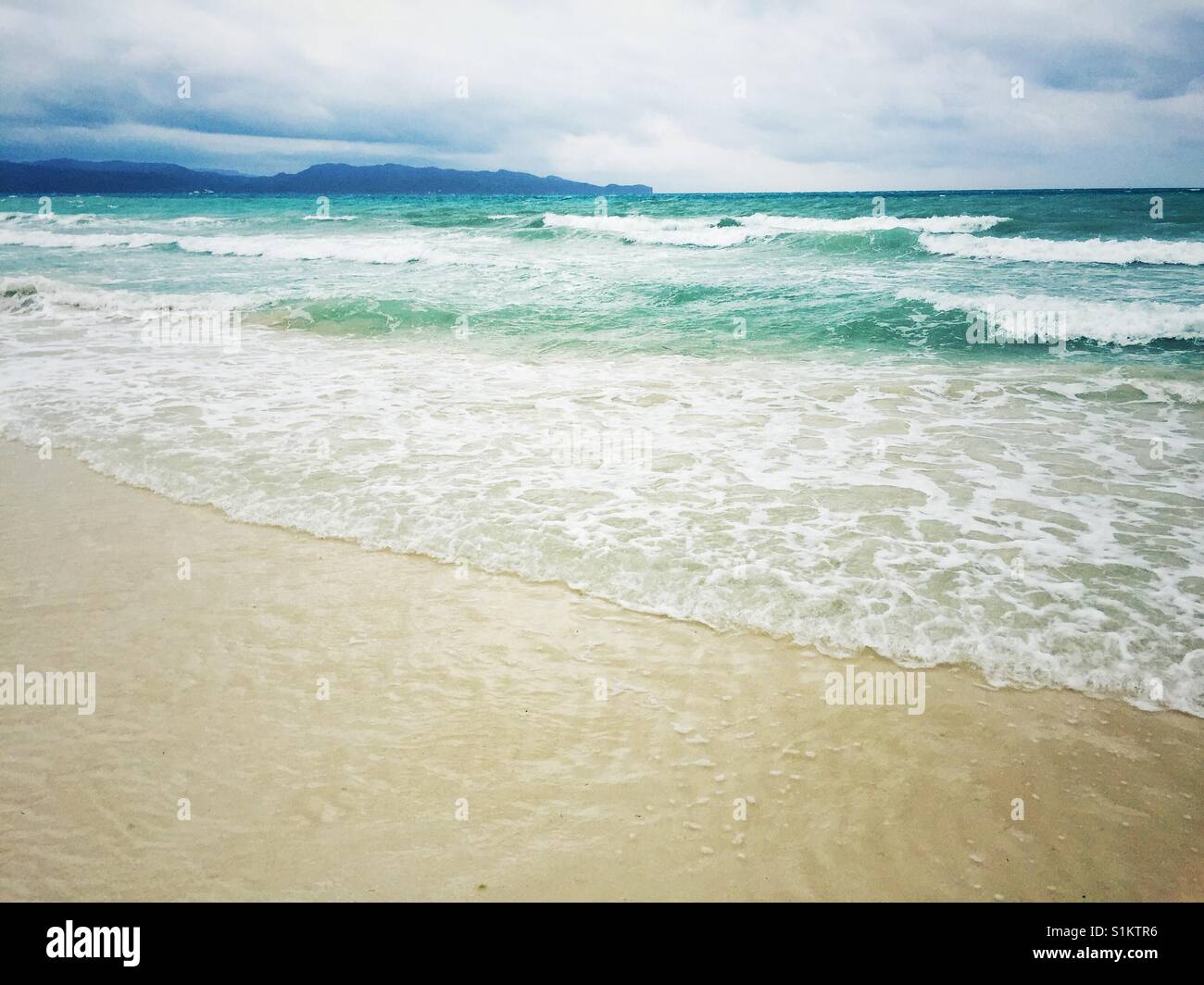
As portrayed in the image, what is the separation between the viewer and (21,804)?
314cm

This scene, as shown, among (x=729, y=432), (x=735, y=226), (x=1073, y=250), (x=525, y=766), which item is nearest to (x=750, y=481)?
(x=729, y=432)

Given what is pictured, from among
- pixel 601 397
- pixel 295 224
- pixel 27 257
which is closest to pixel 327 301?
pixel 601 397

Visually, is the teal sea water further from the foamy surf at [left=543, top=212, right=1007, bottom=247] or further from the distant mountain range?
→ the distant mountain range

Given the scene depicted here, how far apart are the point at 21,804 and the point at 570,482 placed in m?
4.38

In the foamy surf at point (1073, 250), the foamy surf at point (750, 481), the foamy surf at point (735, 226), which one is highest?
the foamy surf at point (735, 226)

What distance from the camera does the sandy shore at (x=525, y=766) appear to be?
2834 millimetres

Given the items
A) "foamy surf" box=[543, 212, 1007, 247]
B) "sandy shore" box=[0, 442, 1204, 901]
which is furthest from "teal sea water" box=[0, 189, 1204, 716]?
"foamy surf" box=[543, 212, 1007, 247]

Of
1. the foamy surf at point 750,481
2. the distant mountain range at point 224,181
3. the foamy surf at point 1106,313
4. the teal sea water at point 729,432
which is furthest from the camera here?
the distant mountain range at point 224,181

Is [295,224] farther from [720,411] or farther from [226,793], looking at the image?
[226,793]

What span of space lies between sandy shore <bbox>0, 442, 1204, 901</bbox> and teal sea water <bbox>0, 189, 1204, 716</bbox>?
21.3 inches

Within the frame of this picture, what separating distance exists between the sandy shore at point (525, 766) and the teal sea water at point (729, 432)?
54 cm

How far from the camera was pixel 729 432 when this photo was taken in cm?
797

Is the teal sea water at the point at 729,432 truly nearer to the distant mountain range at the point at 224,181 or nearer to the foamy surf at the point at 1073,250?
the foamy surf at the point at 1073,250

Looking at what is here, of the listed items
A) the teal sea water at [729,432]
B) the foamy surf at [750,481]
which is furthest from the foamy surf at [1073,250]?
the foamy surf at [750,481]
